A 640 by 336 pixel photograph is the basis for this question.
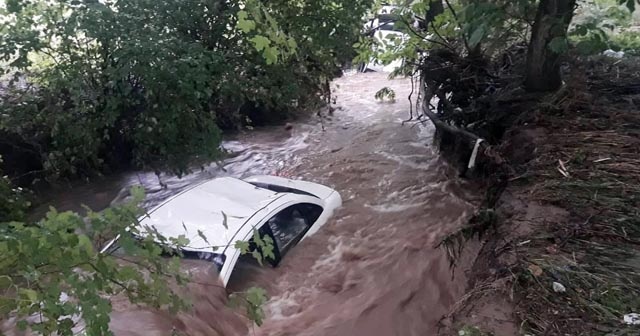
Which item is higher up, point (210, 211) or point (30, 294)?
point (30, 294)

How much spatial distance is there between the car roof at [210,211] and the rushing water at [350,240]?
1.37 feet

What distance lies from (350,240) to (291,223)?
1.14m

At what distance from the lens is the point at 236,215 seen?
588 centimetres

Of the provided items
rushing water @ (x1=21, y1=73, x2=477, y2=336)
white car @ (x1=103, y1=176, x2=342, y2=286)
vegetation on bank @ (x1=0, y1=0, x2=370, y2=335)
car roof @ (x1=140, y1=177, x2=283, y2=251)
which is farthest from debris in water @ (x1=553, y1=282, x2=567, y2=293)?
vegetation on bank @ (x1=0, y1=0, x2=370, y2=335)

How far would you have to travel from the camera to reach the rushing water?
531 cm

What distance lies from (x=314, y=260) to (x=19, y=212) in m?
4.45

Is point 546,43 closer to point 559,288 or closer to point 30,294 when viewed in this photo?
point 559,288

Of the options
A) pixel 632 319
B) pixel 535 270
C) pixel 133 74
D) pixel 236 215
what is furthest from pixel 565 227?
pixel 133 74

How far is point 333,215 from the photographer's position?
757 cm

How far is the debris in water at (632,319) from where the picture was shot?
3.46 metres

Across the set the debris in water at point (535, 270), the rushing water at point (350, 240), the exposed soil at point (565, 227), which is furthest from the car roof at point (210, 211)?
the debris in water at point (535, 270)

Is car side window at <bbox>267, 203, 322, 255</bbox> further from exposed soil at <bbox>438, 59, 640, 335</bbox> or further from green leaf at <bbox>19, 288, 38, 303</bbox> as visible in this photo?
green leaf at <bbox>19, 288, 38, 303</bbox>

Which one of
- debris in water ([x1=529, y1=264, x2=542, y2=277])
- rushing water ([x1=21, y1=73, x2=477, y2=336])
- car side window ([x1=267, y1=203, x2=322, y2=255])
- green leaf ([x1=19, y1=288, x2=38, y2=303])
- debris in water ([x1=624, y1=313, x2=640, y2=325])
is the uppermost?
green leaf ([x1=19, y1=288, x2=38, y2=303])

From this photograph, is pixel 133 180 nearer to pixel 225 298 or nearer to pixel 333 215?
pixel 333 215
